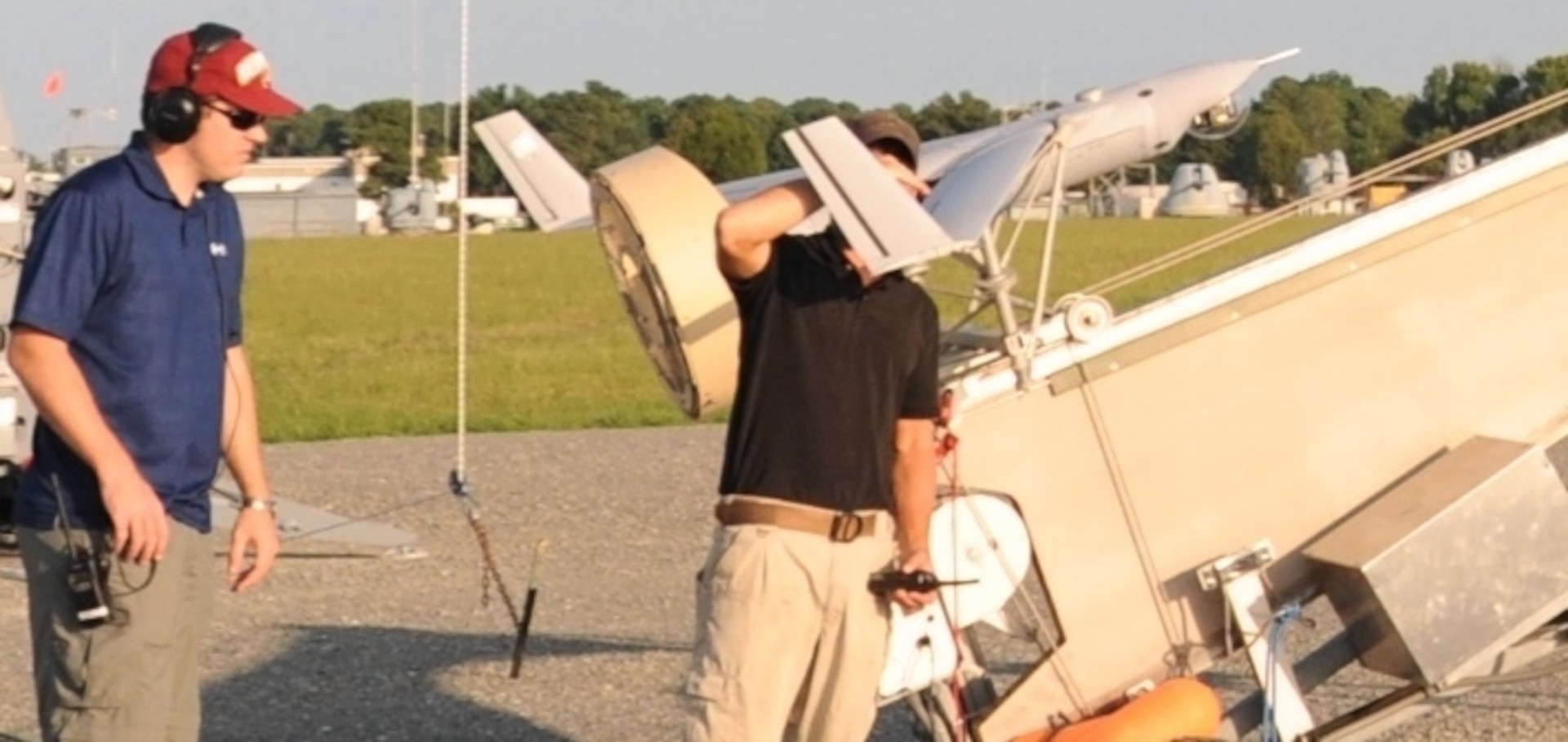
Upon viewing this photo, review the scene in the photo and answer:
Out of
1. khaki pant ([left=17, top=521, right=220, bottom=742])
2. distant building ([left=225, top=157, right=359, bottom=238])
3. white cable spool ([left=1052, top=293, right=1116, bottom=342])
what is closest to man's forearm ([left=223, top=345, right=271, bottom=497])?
khaki pant ([left=17, top=521, right=220, bottom=742])

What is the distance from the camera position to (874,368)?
5484mm

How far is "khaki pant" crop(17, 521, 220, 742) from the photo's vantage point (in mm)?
5059

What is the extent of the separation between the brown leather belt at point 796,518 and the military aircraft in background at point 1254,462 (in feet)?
2.62

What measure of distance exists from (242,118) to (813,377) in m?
1.27

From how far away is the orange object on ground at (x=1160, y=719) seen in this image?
6.38m

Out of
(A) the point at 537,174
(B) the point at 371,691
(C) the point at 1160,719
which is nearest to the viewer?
(C) the point at 1160,719

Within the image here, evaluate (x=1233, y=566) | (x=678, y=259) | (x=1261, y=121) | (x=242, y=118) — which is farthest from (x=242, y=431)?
(x=1261, y=121)

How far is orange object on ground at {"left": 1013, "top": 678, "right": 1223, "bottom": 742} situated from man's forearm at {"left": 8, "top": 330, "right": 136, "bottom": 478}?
8.58 feet

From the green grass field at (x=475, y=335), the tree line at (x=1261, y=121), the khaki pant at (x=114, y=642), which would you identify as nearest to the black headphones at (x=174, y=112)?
the khaki pant at (x=114, y=642)

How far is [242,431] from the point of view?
5461 mm

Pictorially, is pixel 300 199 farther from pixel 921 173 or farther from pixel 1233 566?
pixel 1233 566

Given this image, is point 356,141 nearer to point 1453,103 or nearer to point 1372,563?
point 1453,103

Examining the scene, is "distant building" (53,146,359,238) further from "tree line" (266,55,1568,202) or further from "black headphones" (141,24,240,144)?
"black headphones" (141,24,240,144)

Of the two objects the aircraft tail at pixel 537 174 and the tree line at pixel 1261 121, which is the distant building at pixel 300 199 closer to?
the tree line at pixel 1261 121
